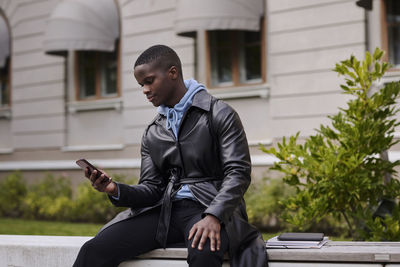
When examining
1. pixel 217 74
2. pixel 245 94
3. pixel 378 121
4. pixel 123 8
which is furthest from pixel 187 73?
pixel 378 121

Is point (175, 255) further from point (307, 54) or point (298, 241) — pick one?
point (307, 54)

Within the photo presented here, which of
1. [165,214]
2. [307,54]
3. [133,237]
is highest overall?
[307,54]

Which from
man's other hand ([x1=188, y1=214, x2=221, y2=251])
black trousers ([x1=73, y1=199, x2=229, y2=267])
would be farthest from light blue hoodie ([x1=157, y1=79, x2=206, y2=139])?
man's other hand ([x1=188, y1=214, x2=221, y2=251])

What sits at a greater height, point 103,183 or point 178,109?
point 178,109

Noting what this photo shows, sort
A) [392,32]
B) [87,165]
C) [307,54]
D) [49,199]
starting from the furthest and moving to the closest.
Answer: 1. [49,199]
2. [307,54]
3. [392,32]
4. [87,165]

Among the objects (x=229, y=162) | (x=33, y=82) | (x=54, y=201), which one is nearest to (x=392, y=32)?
(x=54, y=201)

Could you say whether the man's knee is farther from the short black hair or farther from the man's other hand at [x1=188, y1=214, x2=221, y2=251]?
the short black hair

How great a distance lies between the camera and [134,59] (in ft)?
42.2

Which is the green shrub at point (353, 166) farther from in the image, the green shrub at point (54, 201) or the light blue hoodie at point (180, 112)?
the green shrub at point (54, 201)

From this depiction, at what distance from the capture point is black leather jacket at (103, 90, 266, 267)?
3562mm

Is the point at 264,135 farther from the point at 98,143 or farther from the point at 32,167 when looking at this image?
the point at 32,167

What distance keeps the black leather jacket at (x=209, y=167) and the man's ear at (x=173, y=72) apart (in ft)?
0.58

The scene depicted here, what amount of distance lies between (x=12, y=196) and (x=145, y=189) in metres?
9.96

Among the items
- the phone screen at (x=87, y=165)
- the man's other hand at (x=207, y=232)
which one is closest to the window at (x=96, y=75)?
the phone screen at (x=87, y=165)
